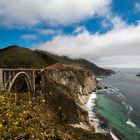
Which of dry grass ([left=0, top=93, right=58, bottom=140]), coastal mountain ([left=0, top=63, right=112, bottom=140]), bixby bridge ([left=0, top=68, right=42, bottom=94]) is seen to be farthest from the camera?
bixby bridge ([left=0, top=68, right=42, bottom=94])

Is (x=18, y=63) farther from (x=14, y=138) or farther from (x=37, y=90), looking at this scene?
(x=14, y=138)

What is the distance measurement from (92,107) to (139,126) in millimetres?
25822

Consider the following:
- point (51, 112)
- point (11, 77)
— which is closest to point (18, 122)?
point (51, 112)

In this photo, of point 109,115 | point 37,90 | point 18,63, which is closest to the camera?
point 37,90

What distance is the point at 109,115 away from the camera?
257 feet

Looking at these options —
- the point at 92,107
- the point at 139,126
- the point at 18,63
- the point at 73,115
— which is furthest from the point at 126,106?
the point at 18,63

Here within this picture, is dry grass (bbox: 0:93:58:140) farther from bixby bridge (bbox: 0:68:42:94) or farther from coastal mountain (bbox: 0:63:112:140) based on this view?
bixby bridge (bbox: 0:68:42:94)

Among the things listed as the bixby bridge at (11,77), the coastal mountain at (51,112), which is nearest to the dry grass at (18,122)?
the coastal mountain at (51,112)

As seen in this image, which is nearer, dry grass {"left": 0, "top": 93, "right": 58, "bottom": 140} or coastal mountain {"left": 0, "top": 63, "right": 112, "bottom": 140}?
dry grass {"left": 0, "top": 93, "right": 58, "bottom": 140}

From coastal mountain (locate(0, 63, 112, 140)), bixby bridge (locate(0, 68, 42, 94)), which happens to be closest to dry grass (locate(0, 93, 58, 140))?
coastal mountain (locate(0, 63, 112, 140))

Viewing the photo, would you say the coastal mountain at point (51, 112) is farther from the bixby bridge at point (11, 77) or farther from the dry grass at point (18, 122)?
the bixby bridge at point (11, 77)

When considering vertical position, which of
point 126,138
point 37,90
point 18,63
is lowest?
point 126,138

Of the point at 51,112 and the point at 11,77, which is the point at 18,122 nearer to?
the point at 51,112

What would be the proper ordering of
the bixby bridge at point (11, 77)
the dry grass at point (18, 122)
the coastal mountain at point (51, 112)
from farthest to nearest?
the bixby bridge at point (11, 77), the coastal mountain at point (51, 112), the dry grass at point (18, 122)
